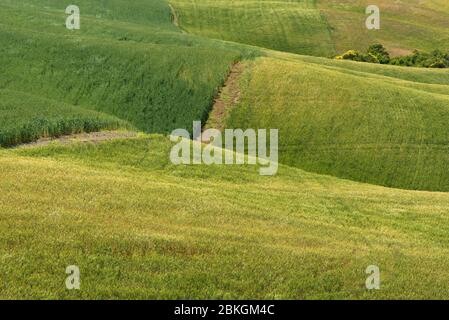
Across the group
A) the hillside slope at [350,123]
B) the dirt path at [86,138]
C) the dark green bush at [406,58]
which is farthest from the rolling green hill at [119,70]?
the dark green bush at [406,58]

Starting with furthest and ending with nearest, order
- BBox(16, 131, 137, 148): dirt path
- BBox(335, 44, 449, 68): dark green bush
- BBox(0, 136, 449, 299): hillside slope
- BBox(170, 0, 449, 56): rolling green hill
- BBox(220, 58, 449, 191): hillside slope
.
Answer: BBox(170, 0, 449, 56): rolling green hill → BBox(335, 44, 449, 68): dark green bush → BBox(220, 58, 449, 191): hillside slope → BBox(16, 131, 137, 148): dirt path → BBox(0, 136, 449, 299): hillside slope

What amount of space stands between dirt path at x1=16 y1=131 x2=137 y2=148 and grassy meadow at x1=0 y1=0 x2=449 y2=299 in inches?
14.0

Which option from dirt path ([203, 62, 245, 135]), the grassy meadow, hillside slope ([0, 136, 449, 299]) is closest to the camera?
hillside slope ([0, 136, 449, 299])

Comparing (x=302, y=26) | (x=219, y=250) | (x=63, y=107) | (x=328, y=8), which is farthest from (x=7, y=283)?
(x=328, y=8)

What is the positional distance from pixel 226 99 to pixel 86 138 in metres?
15.2

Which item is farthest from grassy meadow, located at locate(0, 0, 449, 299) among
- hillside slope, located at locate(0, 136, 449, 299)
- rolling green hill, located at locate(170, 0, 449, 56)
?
rolling green hill, located at locate(170, 0, 449, 56)

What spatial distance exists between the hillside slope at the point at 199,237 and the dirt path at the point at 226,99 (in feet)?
47.9

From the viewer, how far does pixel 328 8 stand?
87500 mm

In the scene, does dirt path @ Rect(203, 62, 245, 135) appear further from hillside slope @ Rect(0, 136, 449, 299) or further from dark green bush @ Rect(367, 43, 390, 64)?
dark green bush @ Rect(367, 43, 390, 64)

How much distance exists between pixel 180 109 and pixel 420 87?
2469cm

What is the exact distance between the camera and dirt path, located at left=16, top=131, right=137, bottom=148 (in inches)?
1024

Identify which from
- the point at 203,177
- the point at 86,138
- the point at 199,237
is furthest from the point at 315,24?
the point at 199,237

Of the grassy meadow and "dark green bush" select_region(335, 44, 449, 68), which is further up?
"dark green bush" select_region(335, 44, 449, 68)

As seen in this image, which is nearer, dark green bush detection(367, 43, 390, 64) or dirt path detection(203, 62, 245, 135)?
dirt path detection(203, 62, 245, 135)
